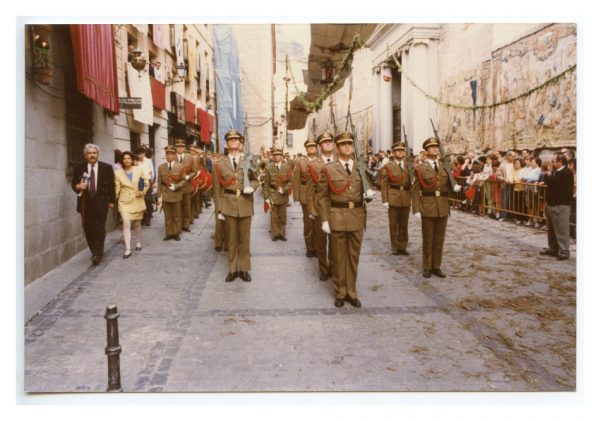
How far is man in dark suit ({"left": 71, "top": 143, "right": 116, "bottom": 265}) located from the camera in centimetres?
743

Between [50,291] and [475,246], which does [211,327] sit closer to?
[50,291]

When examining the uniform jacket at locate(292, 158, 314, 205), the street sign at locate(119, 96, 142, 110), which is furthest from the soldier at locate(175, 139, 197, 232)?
the uniform jacket at locate(292, 158, 314, 205)

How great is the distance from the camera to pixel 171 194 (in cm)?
1020

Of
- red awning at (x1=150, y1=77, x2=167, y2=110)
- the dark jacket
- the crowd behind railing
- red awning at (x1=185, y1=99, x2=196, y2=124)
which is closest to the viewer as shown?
the dark jacket

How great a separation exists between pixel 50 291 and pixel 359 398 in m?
4.11

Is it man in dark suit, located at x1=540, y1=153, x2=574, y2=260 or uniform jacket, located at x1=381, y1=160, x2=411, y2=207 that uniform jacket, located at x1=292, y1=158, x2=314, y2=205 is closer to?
uniform jacket, located at x1=381, y1=160, x2=411, y2=207

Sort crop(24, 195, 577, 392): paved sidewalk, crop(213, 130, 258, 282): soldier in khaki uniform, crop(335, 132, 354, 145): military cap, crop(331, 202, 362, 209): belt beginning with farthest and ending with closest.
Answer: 1. crop(213, 130, 258, 282): soldier in khaki uniform
2. crop(331, 202, 362, 209): belt
3. crop(335, 132, 354, 145): military cap
4. crop(24, 195, 577, 392): paved sidewalk

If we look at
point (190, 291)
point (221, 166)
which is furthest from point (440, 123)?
point (190, 291)

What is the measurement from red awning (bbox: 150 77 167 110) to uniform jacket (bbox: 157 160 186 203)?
429 cm

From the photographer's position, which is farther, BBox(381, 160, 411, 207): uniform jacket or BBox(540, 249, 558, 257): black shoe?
BBox(381, 160, 411, 207): uniform jacket

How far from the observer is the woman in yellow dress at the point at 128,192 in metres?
8.19

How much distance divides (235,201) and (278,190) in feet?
11.9

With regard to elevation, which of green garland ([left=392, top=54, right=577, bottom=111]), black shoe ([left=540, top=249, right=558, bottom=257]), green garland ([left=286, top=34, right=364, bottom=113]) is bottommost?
black shoe ([left=540, top=249, right=558, bottom=257])

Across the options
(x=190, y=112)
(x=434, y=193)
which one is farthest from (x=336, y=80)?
(x=434, y=193)
